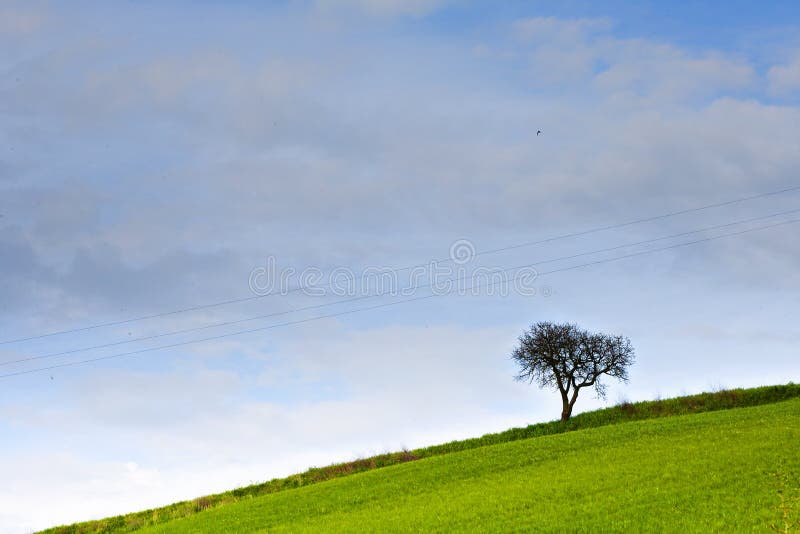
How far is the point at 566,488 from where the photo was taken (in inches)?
1267

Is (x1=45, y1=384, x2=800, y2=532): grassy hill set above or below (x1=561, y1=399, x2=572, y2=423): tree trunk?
below

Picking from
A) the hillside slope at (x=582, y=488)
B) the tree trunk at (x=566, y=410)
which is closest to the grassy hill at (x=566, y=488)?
the hillside slope at (x=582, y=488)

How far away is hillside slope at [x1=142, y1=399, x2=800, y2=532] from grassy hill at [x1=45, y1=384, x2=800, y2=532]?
77 mm

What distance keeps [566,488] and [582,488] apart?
69 centimetres

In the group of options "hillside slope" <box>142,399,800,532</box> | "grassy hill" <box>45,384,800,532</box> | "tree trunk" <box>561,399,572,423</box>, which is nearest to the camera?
"hillside slope" <box>142,399,800,532</box>

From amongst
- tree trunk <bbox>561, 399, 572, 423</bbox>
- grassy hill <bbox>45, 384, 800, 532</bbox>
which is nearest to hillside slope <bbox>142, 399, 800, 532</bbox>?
grassy hill <bbox>45, 384, 800, 532</bbox>

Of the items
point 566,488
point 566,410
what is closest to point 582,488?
point 566,488

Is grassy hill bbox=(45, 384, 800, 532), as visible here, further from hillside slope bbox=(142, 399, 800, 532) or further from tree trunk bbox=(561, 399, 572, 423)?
tree trunk bbox=(561, 399, 572, 423)

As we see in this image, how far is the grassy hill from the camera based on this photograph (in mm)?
27109

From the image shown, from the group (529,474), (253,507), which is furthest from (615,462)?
(253,507)

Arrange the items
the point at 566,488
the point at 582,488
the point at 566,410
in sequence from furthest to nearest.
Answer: the point at 566,410 → the point at 566,488 → the point at 582,488

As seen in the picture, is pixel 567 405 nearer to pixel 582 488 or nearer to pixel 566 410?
pixel 566 410

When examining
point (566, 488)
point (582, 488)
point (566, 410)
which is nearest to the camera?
point (582, 488)

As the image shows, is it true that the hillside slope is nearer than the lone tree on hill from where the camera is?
Yes
